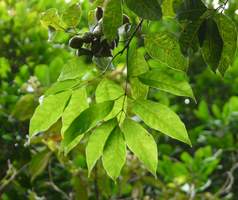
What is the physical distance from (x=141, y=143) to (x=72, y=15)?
26 centimetres

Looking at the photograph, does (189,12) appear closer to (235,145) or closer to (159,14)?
(159,14)

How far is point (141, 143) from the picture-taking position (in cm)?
95

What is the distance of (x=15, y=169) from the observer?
7.25 ft

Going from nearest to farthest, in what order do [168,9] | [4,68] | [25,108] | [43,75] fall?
[168,9], [25,108], [43,75], [4,68]

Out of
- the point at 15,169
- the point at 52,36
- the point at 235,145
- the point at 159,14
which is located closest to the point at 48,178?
the point at 15,169

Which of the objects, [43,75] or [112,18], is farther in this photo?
[43,75]

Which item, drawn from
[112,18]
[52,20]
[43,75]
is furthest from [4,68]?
[112,18]

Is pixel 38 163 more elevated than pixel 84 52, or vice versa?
pixel 84 52

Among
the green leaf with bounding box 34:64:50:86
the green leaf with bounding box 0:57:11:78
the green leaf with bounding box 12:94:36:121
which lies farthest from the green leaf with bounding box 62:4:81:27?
the green leaf with bounding box 0:57:11:78

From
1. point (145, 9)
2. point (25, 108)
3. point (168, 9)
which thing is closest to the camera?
point (145, 9)

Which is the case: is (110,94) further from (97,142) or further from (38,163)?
(38,163)

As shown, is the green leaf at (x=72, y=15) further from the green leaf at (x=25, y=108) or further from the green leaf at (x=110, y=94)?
the green leaf at (x=25, y=108)

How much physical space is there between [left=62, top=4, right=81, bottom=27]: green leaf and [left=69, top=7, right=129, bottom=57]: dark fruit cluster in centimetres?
5

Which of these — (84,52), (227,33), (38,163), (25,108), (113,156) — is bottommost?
(38,163)
